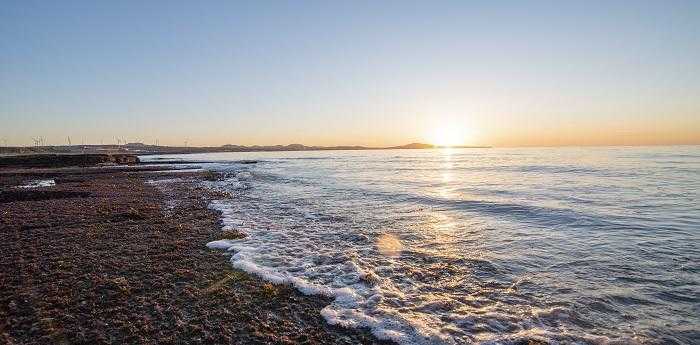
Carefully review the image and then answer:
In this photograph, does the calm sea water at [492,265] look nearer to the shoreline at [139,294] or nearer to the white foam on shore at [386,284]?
the white foam on shore at [386,284]

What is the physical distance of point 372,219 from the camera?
2030 centimetres

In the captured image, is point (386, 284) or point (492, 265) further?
point (492, 265)

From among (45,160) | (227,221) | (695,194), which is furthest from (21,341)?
(45,160)

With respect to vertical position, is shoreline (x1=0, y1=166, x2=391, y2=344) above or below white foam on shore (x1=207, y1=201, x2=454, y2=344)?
above

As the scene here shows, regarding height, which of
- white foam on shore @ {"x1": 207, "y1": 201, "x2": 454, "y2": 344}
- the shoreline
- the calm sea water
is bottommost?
the calm sea water

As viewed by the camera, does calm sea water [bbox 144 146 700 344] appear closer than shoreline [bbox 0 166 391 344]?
No

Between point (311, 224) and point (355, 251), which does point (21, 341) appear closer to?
point (355, 251)

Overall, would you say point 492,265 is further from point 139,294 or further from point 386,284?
point 139,294

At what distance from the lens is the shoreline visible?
7047 mm

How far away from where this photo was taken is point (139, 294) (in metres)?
8.86

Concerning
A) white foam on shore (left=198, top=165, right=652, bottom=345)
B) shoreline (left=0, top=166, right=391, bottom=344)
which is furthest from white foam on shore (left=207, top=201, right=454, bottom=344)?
shoreline (left=0, top=166, right=391, bottom=344)

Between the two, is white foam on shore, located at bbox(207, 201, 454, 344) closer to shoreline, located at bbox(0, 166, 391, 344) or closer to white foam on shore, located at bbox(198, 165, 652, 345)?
white foam on shore, located at bbox(198, 165, 652, 345)

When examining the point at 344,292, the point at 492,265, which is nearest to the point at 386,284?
the point at 344,292

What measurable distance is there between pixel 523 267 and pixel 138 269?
37.0ft
